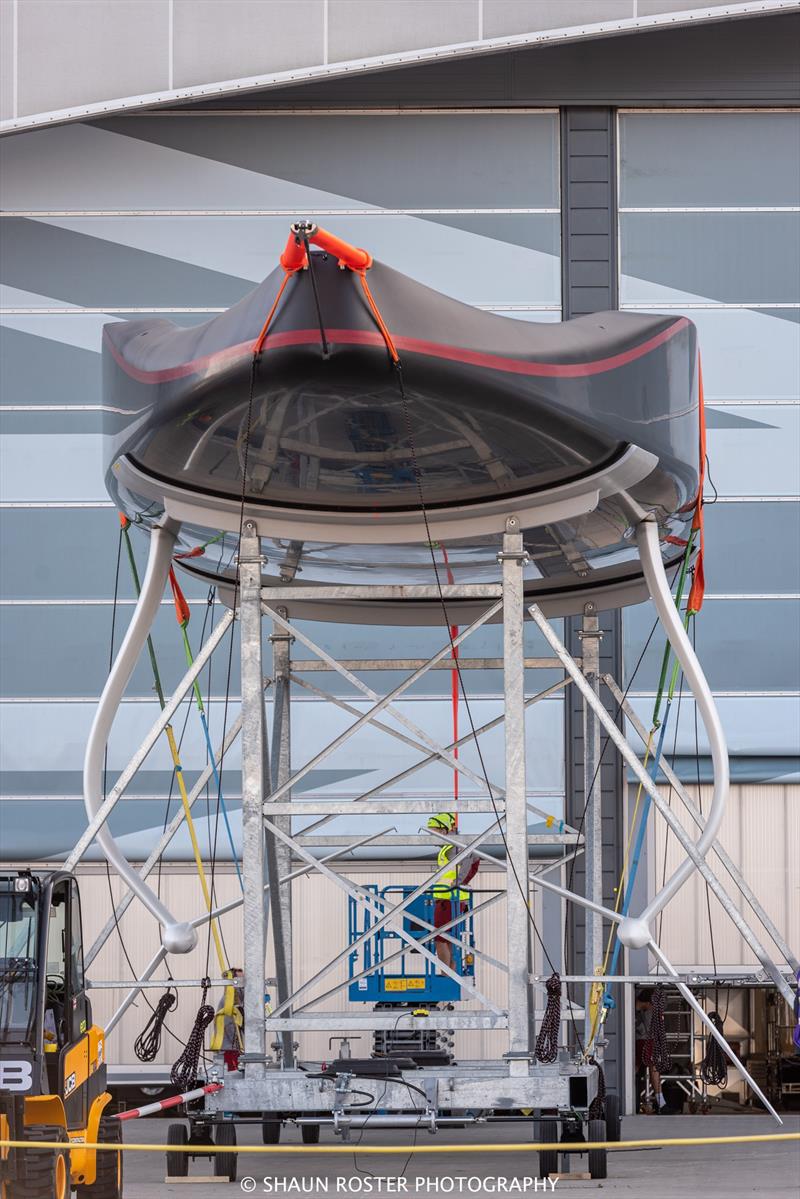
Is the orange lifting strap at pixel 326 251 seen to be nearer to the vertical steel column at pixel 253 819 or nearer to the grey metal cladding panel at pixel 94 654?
the vertical steel column at pixel 253 819

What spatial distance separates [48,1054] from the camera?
9016 mm

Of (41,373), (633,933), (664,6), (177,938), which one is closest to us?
(633,933)

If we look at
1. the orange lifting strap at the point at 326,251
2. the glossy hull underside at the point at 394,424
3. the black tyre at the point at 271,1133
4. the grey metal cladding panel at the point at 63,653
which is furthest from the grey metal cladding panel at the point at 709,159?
the black tyre at the point at 271,1133

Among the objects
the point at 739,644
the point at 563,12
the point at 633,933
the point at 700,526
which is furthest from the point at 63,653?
the point at 563,12

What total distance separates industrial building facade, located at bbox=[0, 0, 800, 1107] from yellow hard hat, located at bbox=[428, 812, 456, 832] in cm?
263

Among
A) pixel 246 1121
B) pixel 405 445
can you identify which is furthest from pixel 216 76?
pixel 246 1121

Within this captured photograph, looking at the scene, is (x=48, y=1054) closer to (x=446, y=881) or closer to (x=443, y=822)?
(x=443, y=822)

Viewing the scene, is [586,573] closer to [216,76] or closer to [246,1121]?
[246,1121]

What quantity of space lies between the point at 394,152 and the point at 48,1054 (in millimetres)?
12547

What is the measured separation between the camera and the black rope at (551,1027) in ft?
36.3

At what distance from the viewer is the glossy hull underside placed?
9.31 metres

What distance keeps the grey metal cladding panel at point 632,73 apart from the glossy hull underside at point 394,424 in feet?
26.0

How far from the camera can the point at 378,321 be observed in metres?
9.15

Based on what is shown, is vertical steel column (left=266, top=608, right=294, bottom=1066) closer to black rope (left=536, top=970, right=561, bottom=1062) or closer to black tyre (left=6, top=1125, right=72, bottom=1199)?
black rope (left=536, top=970, right=561, bottom=1062)
